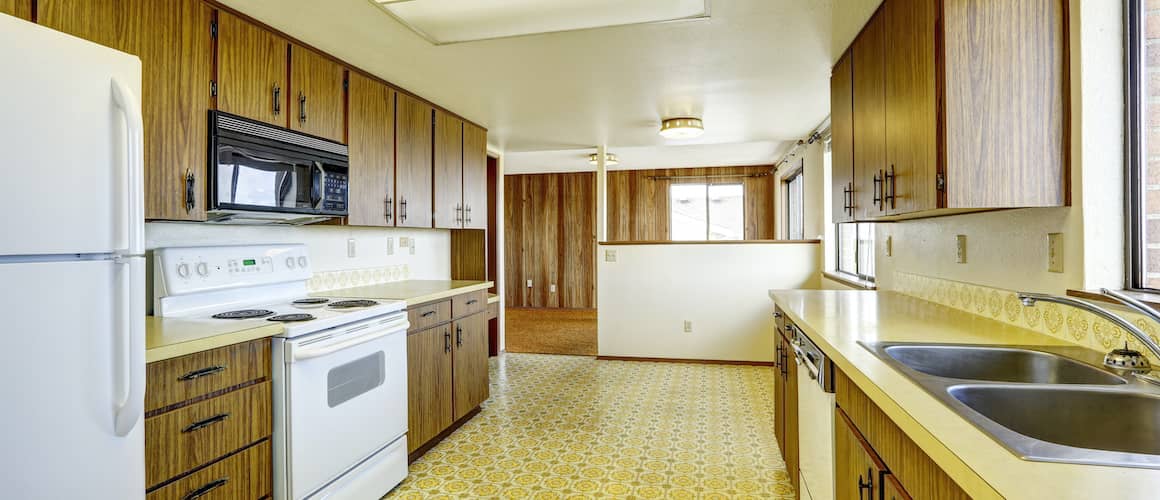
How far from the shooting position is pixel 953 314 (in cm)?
200

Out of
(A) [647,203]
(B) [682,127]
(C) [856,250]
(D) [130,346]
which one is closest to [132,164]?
(D) [130,346]

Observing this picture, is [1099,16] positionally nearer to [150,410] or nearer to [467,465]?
[150,410]

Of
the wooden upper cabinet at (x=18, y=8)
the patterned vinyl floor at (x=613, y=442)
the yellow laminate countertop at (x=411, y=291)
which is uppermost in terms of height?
the wooden upper cabinet at (x=18, y=8)

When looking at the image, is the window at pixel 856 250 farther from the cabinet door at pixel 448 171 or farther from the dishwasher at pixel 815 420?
the cabinet door at pixel 448 171

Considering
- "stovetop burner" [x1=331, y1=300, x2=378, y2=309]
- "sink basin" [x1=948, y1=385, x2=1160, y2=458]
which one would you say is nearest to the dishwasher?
"sink basin" [x1=948, y1=385, x2=1160, y2=458]

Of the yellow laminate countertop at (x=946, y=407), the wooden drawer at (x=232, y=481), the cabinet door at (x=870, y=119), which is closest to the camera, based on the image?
the yellow laminate countertop at (x=946, y=407)

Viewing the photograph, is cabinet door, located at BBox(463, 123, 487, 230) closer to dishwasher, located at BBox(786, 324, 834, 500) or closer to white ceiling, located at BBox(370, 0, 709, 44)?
white ceiling, located at BBox(370, 0, 709, 44)

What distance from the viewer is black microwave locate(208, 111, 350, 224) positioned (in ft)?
6.64

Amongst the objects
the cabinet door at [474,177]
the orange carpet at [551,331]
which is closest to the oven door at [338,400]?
the cabinet door at [474,177]

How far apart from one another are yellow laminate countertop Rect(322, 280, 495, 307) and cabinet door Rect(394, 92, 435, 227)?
0.39m

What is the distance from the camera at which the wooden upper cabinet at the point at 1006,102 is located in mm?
1428

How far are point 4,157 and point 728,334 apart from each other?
4.61 metres

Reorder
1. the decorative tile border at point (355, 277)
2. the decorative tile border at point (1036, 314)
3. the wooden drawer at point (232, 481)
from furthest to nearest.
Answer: the decorative tile border at point (355, 277)
the wooden drawer at point (232, 481)
the decorative tile border at point (1036, 314)

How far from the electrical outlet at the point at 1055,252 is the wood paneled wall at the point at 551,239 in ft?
22.2
